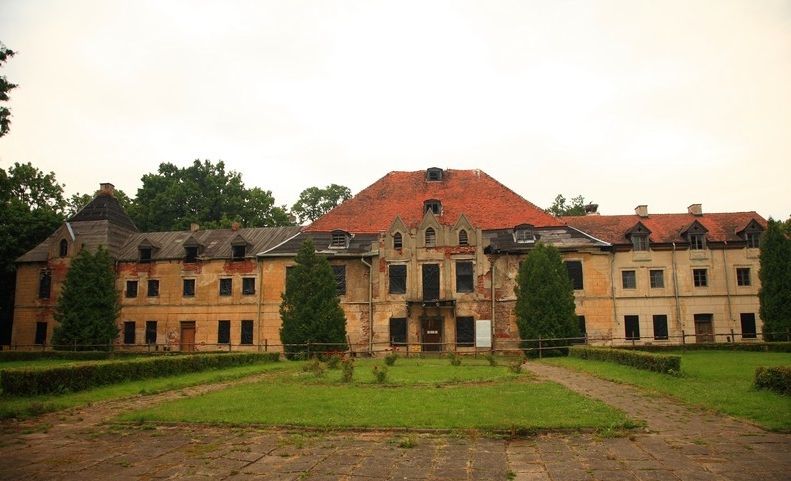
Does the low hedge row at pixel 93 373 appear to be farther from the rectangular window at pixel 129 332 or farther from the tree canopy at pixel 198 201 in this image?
the tree canopy at pixel 198 201

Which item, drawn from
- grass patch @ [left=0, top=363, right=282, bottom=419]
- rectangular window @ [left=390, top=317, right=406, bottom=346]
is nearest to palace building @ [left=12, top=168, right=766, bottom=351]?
rectangular window @ [left=390, top=317, right=406, bottom=346]

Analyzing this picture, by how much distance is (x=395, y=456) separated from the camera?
A: 8.77 m

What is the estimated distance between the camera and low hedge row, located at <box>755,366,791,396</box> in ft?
44.9

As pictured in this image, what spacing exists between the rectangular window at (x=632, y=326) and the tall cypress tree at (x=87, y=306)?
116ft

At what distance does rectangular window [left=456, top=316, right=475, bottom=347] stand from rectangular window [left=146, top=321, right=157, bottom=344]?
2282 centimetres

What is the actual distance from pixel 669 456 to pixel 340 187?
200 feet

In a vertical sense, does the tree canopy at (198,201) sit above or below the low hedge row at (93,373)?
above

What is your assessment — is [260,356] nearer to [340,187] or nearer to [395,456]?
[395,456]

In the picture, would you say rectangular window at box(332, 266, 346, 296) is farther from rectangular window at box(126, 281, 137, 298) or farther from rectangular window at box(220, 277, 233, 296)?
rectangular window at box(126, 281, 137, 298)

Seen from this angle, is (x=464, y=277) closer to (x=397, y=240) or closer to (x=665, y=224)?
(x=397, y=240)

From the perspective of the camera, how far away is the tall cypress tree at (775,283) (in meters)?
33.3

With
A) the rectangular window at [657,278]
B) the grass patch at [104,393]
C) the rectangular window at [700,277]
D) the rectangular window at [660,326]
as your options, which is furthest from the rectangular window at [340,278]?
the rectangular window at [700,277]

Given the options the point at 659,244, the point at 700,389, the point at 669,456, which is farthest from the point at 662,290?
the point at 669,456

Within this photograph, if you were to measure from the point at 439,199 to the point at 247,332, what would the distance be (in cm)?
1707
